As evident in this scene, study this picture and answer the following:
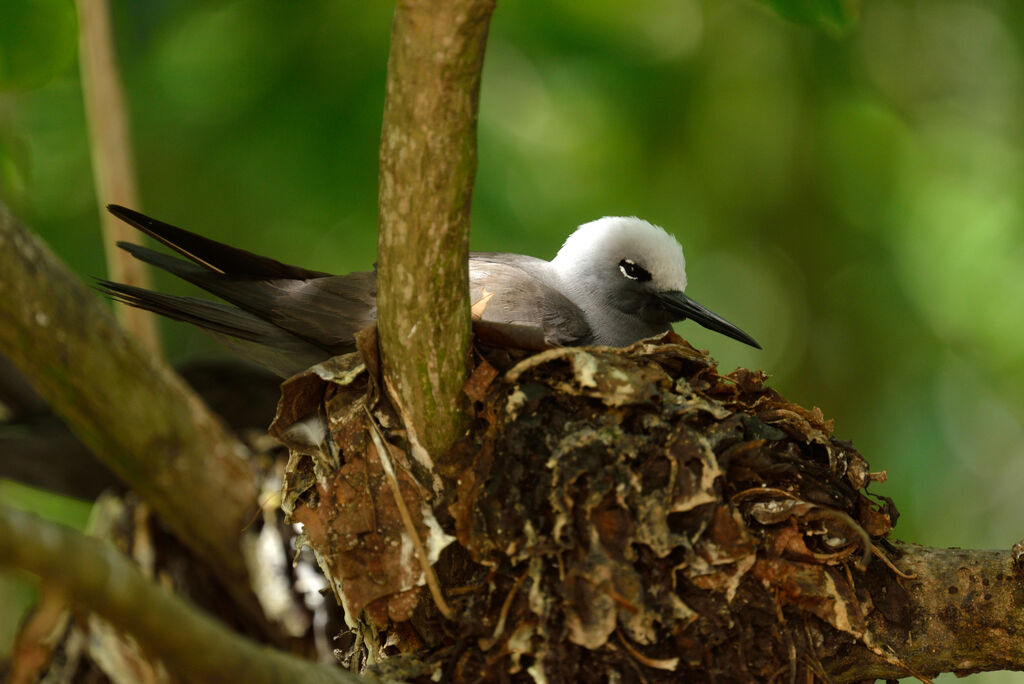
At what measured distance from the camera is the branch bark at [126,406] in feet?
10.2

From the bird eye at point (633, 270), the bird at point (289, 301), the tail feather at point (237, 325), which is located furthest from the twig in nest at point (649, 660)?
the bird eye at point (633, 270)

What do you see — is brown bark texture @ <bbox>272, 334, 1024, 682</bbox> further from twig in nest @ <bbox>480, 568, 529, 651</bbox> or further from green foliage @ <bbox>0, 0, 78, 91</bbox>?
green foliage @ <bbox>0, 0, 78, 91</bbox>

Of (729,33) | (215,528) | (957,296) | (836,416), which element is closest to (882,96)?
(729,33)

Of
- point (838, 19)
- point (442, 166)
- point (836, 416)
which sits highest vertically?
point (838, 19)

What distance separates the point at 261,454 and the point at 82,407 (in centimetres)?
142

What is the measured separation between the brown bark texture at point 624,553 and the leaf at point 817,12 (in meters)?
1.16

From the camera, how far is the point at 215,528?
397cm

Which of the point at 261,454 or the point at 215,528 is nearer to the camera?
the point at 215,528

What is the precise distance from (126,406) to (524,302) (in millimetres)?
1440

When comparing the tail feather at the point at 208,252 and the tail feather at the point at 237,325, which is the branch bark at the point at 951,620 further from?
the tail feather at the point at 208,252

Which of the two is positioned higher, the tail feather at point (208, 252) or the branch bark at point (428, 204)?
the branch bark at point (428, 204)

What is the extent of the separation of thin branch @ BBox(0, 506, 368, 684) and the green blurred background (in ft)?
14.5

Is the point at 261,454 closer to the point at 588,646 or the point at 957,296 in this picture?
the point at 588,646

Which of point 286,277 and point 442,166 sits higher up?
point 442,166
